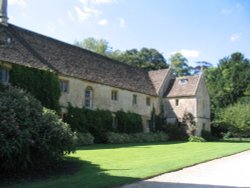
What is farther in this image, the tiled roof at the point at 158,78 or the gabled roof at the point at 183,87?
the tiled roof at the point at 158,78

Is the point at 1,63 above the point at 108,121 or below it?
above

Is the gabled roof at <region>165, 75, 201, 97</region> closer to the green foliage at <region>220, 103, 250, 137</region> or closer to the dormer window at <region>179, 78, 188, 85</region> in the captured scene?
the dormer window at <region>179, 78, 188, 85</region>

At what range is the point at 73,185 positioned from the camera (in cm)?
1011

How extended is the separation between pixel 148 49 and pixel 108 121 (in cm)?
3648

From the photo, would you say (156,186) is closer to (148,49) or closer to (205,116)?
(205,116)

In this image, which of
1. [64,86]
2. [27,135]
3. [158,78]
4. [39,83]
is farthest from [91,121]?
[27,135]

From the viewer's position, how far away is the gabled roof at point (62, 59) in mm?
26266

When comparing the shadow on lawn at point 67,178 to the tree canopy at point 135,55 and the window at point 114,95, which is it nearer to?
the window at point 114,95

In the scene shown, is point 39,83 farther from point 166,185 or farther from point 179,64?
point 179,64

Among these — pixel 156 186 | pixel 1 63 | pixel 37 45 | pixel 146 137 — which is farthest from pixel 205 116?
pixel 156 186

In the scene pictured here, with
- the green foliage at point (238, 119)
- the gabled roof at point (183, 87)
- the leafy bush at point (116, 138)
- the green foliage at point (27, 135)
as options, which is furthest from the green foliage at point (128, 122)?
the green foliage at point (27, 135)

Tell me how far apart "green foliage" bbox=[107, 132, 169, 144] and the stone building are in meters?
2.25

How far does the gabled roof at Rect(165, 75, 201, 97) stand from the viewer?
42.9 m

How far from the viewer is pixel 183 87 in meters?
44.1
